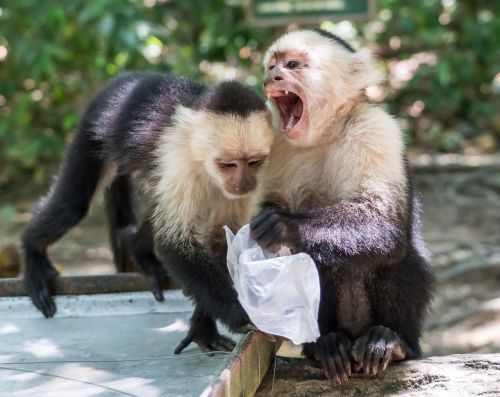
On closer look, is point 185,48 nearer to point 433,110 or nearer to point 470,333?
point 433,110

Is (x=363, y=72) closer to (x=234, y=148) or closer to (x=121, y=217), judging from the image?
(x=234, y=148)

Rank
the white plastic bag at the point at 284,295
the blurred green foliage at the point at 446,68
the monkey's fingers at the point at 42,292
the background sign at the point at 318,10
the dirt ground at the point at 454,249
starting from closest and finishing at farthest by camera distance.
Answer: the white plastic bag at the point at 284,295 < the monkey's fingers at the point at 42,292 < the background sign at the point at 318,10 < the dirt ground at the point at 454,249 < the blurred green foliage at the point at 446,68

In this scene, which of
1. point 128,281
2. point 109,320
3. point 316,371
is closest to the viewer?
point 316,371

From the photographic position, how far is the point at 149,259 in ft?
12.5

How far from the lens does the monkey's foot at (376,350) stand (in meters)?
2.73

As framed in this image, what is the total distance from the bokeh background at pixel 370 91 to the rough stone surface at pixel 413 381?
7.26ft

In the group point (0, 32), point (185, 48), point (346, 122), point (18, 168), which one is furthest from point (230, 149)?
point (18, 168)

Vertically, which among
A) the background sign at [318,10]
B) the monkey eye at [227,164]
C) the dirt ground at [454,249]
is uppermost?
the background sign at [318,10]

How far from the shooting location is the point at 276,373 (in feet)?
9.41

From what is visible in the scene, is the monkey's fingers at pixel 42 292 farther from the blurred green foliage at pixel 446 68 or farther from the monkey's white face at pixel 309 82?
the blurred green foliage at pixel 446 68

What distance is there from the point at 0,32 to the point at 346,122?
10.4ft

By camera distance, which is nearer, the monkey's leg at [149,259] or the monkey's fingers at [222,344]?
the monkey's fingers at [222,344]

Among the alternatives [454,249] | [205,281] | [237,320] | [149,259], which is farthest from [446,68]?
[237,320]

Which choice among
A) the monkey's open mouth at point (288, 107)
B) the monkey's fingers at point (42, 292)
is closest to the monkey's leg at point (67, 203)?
the monkey's fingers at point (42, 292)
